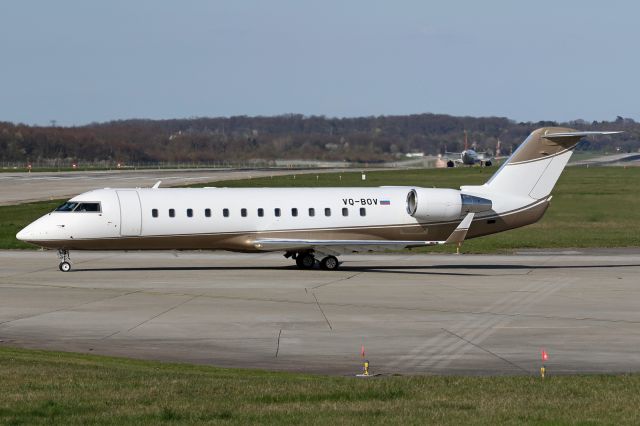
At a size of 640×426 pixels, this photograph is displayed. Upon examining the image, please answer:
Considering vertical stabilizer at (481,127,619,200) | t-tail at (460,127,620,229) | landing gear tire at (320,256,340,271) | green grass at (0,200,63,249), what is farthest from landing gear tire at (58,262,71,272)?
vertical stabilizer at (481,127,619,200)

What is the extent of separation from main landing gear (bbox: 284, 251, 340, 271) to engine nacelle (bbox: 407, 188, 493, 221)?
3031 millimetres

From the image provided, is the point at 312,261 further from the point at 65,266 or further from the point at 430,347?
the point at 430,347

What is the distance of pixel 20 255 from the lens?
134ft

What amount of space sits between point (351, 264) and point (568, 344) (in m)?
17.4

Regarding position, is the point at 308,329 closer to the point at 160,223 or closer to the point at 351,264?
the point at 160,223

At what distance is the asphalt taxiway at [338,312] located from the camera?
2038cm

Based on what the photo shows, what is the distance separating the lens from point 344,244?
35.8 metres

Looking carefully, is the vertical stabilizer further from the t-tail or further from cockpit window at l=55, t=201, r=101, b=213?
cockpit window at l=55, t=201, r=101, b=213

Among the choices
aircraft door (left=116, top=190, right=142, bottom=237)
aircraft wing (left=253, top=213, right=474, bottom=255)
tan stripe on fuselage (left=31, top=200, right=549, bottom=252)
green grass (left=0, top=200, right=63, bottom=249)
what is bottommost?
green grass (left=0, top=200, right=63, bottom=249)

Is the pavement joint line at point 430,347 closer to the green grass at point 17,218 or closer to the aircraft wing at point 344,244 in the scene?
the aircraft wing at point 344,244

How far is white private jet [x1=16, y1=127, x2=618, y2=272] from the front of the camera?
34.5m

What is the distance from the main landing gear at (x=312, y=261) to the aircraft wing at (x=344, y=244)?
1.12 feet

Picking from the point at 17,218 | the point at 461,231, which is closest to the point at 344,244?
the point at 461,231

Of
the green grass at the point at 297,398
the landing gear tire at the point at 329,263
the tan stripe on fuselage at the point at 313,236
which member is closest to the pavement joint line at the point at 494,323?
the green grass at the point at 297,398
